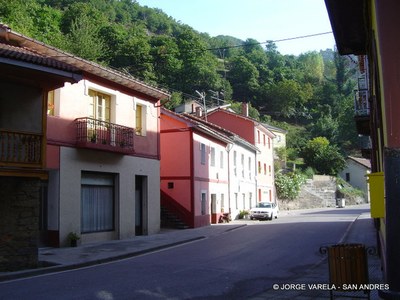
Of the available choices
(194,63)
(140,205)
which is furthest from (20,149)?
(194,63)

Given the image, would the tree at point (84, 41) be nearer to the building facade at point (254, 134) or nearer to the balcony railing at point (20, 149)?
the building facade at point (254, 134)

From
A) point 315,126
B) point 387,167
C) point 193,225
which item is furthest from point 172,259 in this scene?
point 315,126

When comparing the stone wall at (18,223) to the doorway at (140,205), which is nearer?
the stone wall at (18,223)

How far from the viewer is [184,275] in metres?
11.0

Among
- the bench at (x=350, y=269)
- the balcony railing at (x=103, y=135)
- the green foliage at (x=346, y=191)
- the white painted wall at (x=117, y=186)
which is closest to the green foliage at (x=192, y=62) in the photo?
the white painted wall at (x=117, y=186)

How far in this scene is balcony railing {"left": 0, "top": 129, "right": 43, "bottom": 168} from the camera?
1206 cm

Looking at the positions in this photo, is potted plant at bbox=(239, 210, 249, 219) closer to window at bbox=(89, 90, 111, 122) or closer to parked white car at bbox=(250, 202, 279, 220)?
parked white car at bbox=(250, 202, 279, 220)

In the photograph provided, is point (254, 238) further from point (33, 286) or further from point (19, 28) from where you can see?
point (19, 28)

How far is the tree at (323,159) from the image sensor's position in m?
67.7

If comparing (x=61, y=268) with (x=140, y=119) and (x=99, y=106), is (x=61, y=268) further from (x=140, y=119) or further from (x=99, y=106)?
(x=140, y=119)

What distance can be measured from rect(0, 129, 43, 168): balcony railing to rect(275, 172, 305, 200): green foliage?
41.1m

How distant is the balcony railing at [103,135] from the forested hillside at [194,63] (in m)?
12.1

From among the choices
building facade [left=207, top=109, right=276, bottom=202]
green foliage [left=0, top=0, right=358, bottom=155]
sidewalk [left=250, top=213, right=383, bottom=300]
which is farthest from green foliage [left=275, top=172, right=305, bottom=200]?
sidewalk [left=250, top=213, right=383, bottom=300]

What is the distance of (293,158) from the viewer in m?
74.4
